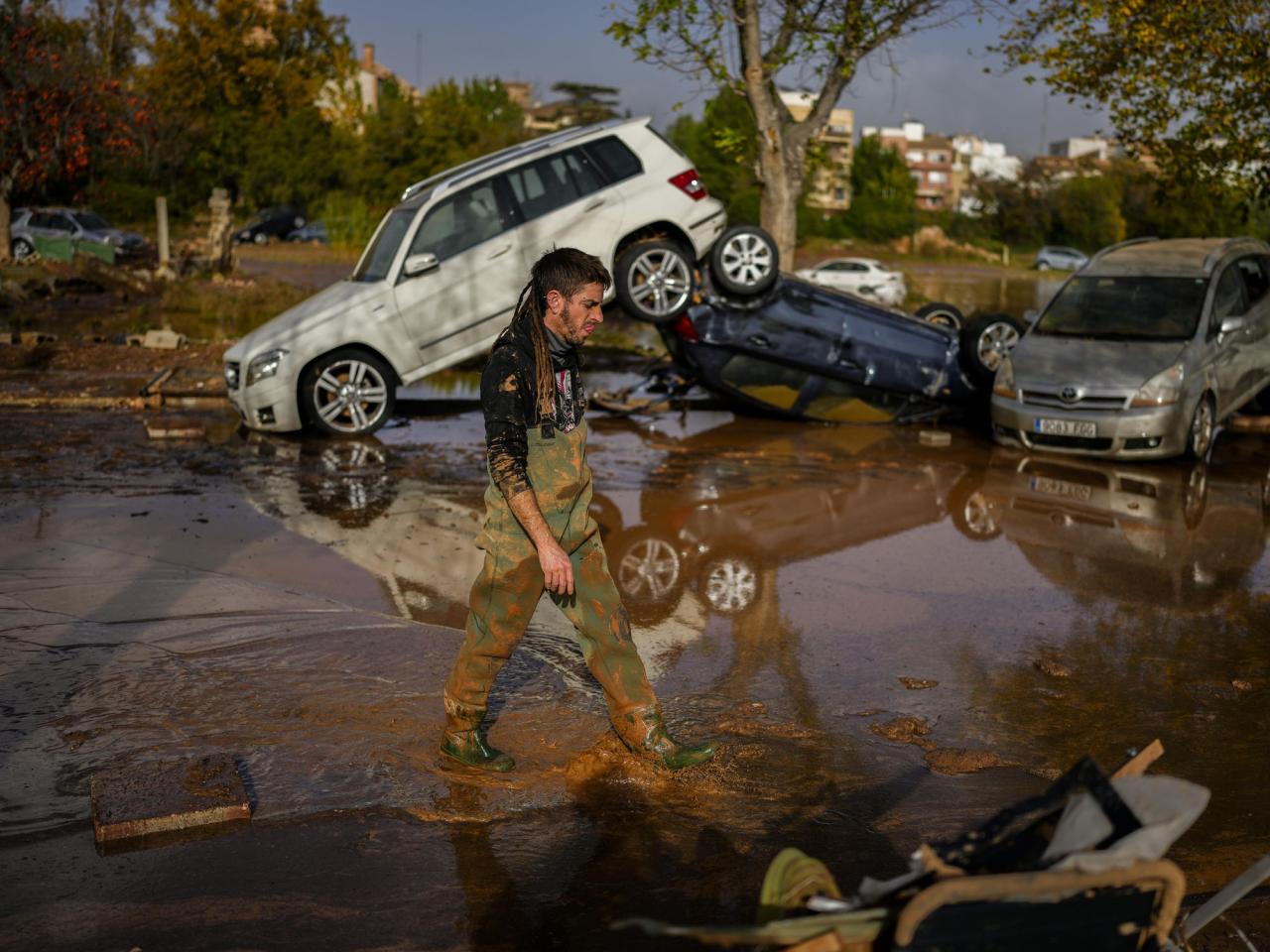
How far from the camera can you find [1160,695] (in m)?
5.79

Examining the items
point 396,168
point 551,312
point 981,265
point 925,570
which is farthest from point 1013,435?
point 981,265

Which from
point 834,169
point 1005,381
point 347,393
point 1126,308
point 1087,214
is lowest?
point 1005,381

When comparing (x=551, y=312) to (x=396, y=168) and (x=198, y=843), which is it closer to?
(x=198, y=843)

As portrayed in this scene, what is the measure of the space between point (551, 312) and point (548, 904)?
190cm

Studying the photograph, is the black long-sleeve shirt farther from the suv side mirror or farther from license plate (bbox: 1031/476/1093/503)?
the suv side mirror

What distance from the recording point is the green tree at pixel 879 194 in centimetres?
6400

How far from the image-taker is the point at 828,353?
12586 mm

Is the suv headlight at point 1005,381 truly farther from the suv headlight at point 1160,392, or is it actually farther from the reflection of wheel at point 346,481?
the reflection of wheel at point 346,481

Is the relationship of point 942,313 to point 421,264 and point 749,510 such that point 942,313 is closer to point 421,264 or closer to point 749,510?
point 421,264

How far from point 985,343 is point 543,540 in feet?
32.0

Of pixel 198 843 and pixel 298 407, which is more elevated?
pixel 298 407

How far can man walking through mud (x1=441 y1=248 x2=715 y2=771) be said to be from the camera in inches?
169

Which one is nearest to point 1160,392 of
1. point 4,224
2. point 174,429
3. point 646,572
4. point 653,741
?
point 646,572

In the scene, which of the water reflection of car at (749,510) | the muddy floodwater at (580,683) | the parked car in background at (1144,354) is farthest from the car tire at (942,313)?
the muddy floodwater at (580,683)
